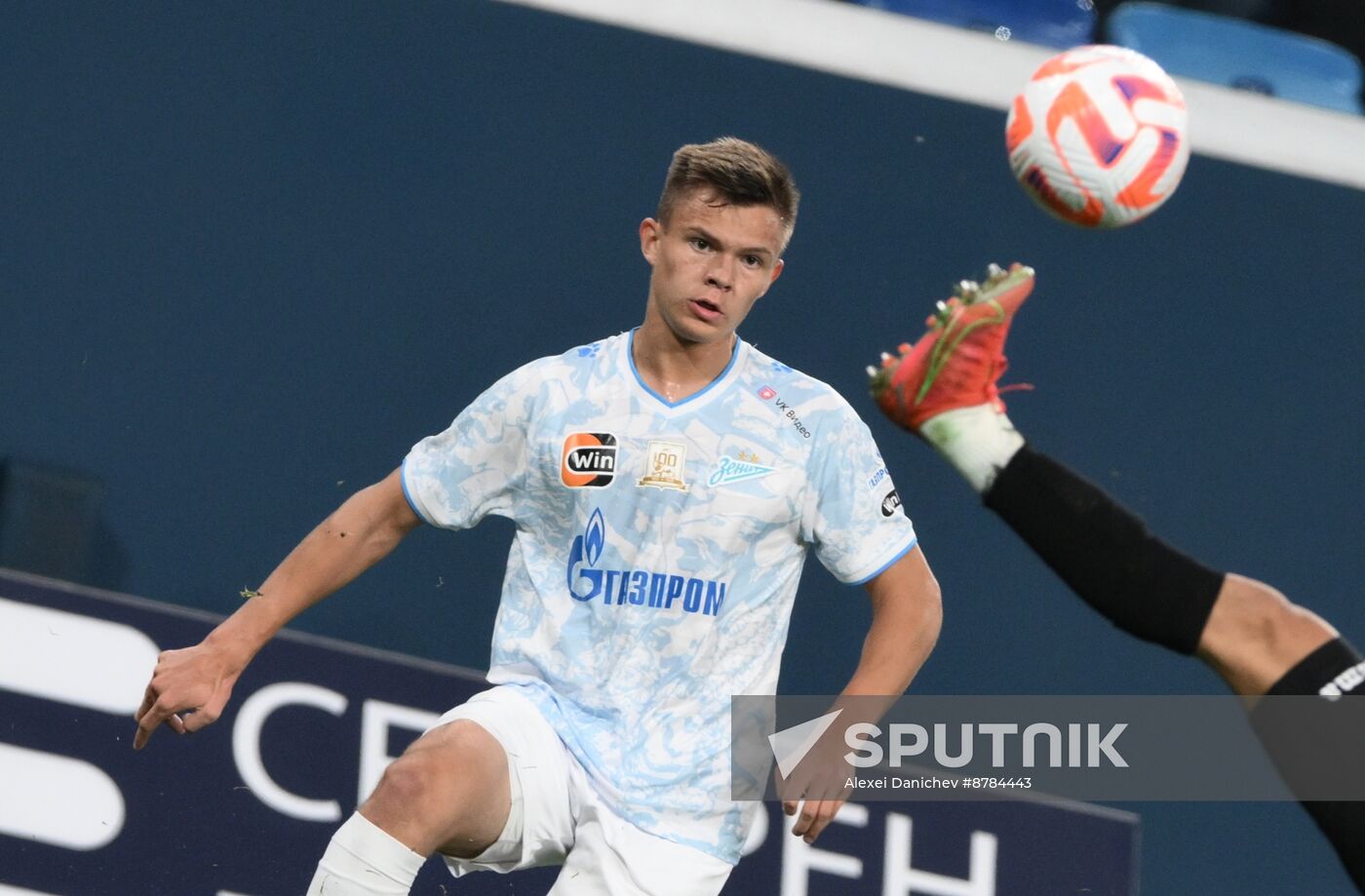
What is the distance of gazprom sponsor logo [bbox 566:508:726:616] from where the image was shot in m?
4.06

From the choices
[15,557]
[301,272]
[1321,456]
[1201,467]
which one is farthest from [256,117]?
[1321,456]

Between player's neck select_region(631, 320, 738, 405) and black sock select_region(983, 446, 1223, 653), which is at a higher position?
player's neck select_region(631, 320, 738, 405)

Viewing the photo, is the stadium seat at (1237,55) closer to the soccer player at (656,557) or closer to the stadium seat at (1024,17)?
the stadium seat at (1024,17)

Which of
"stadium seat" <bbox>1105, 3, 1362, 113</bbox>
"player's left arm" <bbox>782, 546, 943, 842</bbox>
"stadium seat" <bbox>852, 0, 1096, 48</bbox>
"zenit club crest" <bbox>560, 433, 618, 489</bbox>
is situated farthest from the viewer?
"stadium seat" <bbox>1105, 3, 1362, 113</bbox>

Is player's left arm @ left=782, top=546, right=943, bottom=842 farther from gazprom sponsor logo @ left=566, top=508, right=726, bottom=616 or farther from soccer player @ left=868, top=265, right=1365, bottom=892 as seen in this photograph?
soccer player @ left=868, top=265, right=1365, bottom=892

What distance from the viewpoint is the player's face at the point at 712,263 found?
4.06m

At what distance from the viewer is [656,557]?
4.07 m

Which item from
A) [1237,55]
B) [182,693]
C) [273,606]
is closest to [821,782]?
[273,606]

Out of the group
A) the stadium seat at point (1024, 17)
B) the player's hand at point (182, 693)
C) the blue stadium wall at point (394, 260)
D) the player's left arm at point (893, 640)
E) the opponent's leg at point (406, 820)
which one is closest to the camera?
the opponent's leg at point (406, 820)

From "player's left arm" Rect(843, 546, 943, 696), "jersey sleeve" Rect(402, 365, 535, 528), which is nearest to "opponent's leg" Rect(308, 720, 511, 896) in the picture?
"jersey sleeve" Rect(402, 365, 535, 528)

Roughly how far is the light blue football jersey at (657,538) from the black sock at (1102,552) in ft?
2.08

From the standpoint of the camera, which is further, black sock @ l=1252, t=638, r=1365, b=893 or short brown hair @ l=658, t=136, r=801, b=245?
short brown hair @ l=658, t=136, r=801, b=245

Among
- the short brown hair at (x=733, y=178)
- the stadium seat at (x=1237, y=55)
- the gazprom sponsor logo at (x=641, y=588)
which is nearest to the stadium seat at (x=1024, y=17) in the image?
the stadium seat at (x=1237, y=55)

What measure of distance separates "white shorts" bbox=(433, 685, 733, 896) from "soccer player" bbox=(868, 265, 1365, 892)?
99 centimetres
